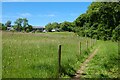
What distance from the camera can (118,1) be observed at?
2075cm

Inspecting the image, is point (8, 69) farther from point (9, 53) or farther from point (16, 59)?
point (9, 53)

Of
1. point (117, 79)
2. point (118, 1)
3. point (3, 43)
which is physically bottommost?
point (117, 79)

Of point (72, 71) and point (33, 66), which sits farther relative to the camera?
point (72, 71)

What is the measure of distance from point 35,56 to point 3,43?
106 inches

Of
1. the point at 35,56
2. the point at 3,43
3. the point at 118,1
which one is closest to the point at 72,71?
the point at 35,56

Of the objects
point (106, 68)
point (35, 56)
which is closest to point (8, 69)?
point (35, 56)

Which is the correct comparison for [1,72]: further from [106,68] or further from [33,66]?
[106,68]

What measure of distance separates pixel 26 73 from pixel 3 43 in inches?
236

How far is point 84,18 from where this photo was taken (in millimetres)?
84562

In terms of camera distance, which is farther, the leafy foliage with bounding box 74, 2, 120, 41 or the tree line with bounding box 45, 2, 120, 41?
the leafy foliage with bounding box 74, 2, 120, 41

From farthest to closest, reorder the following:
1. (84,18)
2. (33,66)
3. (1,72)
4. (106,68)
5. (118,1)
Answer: (84,18) < (118,1) < (106,68) < (33,66) < (1,72)

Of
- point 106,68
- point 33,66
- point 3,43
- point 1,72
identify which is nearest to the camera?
point 1,72

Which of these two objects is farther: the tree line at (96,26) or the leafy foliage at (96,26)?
the leafy foliage at (96,26)

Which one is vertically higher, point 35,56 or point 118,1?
point 118,1
